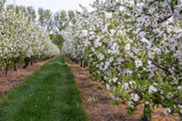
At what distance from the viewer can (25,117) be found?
20.0 feet

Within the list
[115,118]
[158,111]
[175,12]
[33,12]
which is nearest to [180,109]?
[175,12]

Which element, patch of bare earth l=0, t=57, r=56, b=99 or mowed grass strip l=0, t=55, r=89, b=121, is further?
patch of bare earth l=0, t=57, r=56, b=99

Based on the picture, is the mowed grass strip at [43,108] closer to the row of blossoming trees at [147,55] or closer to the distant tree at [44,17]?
the row of blossoming trees at [147,55]

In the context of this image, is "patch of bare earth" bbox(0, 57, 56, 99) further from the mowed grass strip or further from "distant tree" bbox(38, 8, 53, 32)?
"distant tree" bbox(38, 8, 53, 32)

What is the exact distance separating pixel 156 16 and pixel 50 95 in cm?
658

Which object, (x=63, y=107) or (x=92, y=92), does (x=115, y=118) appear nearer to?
(x=63, y=107)

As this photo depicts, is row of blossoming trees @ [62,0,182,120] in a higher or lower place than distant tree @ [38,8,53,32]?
lower

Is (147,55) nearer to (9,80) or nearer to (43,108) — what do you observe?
(43,108)

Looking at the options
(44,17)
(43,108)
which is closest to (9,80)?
(43,108)

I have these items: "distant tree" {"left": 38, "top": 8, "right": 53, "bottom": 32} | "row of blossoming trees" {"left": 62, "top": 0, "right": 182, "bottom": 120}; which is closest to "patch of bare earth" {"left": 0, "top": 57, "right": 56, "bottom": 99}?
"row of blossoming trees" {"left": 62, "top": 0, "right": 182, "bottom": 120}

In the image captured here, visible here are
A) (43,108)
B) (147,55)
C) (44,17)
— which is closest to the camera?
(147,55)

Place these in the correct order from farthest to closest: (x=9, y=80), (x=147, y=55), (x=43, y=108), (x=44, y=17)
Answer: (x=44, y=17)
(x=9, y=80)
(x=43, y=108)
(x=147, y=55)

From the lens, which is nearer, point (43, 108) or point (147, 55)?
point (147, 55)

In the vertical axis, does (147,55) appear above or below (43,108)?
above
